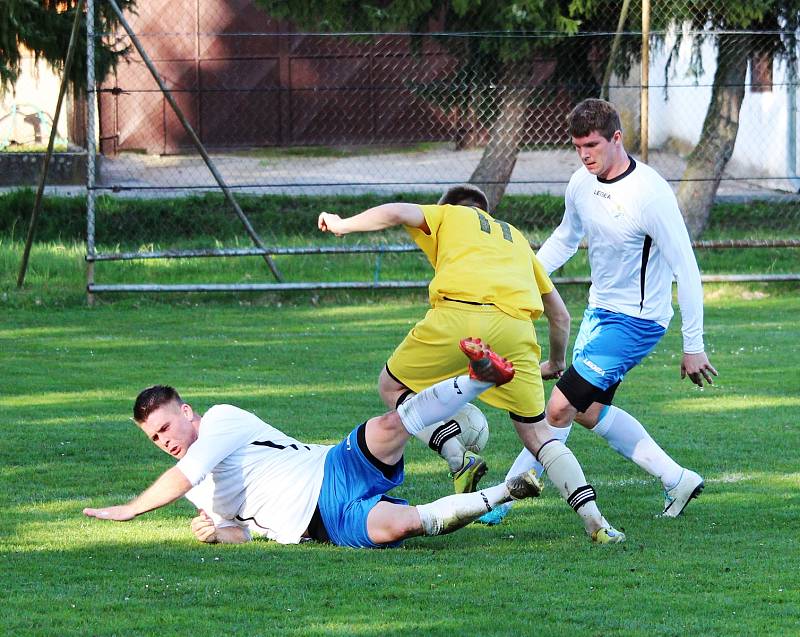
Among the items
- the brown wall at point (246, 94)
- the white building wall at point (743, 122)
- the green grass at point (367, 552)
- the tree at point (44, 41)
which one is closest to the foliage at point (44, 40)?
the tree at point (44, 41)

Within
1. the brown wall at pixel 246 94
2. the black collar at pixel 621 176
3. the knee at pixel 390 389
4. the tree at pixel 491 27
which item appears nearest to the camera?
the black collar at pixel 621 176

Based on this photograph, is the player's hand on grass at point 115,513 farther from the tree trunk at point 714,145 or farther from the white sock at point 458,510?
the tree trunk at point 714,145

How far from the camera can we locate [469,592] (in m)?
5.07

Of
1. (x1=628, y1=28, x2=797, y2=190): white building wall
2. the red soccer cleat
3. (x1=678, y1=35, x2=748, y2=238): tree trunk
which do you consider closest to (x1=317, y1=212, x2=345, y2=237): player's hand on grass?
the red soccer cleat

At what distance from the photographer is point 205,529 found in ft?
19.5

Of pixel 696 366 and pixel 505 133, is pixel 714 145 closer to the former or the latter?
pixel 505 133

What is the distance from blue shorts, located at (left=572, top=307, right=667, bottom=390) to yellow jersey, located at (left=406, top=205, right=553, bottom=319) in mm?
A: 341

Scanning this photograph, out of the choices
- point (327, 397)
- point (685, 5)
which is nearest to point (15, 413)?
point (327, 397)

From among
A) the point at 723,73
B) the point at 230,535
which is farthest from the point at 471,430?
the point at 723,73

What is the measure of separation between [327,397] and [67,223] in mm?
10535

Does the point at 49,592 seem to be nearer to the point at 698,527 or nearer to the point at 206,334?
the point at 698,527

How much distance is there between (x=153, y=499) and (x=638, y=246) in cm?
248

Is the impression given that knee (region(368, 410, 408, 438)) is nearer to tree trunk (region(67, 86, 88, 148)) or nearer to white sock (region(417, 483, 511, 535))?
white sock (region(417, 483, 511, 535))

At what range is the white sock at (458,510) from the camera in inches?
221
